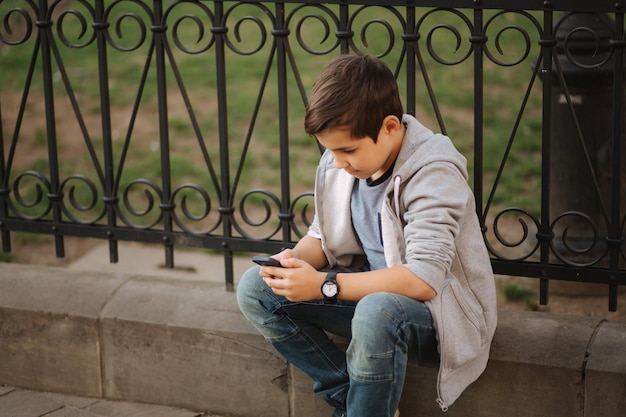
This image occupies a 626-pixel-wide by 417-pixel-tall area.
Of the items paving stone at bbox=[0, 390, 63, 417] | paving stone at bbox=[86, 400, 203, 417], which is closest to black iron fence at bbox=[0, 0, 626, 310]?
paving stone at bbox=[86, 400, 203, 417]

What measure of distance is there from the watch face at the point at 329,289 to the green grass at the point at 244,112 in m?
2.63

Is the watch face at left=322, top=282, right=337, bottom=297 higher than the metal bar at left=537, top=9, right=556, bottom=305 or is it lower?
lower

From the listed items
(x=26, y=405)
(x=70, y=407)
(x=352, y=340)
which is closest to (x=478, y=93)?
(x=352, y=340)

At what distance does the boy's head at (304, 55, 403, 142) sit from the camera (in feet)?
9.04

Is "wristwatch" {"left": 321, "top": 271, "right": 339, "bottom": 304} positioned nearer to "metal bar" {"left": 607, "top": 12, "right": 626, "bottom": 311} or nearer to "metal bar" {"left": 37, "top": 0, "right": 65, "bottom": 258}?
"metal bar" {"left": 607, "top": 12, "right": 626, "bottom": 311}

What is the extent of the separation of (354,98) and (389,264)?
1.63ft

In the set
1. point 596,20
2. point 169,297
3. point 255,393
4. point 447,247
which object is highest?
point 596,20

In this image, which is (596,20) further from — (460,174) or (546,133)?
(460,174)

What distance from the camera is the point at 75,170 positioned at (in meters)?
6.13

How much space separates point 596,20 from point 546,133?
3.75 feet

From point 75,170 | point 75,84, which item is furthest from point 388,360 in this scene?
point 75,84

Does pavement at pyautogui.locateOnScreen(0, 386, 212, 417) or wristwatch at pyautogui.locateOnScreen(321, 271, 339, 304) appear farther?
pavement at pyautogui.locateOnScreen(0, 386, 212, 417)

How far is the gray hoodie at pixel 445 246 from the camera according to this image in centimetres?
271

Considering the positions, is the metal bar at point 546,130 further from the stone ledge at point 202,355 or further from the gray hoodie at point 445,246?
the gray hoodie at point 445,246
